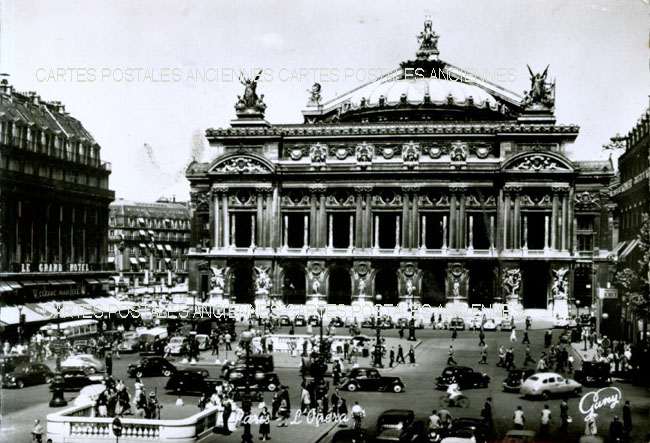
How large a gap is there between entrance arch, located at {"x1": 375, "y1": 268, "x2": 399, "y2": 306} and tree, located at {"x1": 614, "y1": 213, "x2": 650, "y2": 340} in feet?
107

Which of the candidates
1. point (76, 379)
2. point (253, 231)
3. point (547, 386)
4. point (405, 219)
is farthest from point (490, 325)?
point (76, 379)

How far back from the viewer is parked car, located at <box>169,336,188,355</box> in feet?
181

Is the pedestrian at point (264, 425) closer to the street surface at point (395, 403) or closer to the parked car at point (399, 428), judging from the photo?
the street surface at point (395, 403)

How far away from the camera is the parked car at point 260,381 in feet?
149

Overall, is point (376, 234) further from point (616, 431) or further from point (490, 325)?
point (616, 431)

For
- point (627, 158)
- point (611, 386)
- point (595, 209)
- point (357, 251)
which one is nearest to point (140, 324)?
point (357, 251)

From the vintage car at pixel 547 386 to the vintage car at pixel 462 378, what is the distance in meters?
2.60

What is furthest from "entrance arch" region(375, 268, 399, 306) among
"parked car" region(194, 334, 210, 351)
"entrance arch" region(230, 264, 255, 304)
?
"parked car" region(194, 334, 210, 351)

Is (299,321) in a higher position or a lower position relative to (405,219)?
lower

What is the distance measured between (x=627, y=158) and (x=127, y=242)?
5360 centimetres

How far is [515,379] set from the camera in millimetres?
45438

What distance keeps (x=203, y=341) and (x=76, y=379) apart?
15.7 metres

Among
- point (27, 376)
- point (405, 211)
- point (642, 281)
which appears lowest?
point (27, 376)

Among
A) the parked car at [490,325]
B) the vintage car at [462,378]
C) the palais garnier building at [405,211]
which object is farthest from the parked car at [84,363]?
the palais garnier building at [405,211]
